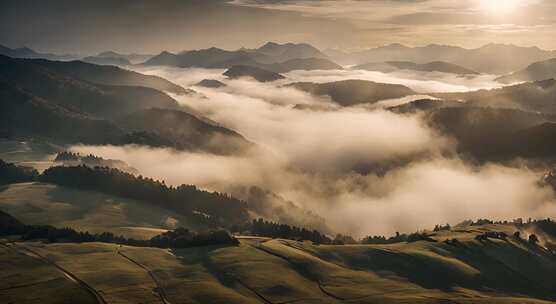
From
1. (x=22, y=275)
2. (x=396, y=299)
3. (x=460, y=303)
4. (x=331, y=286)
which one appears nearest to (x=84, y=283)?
(x=22, y=275)

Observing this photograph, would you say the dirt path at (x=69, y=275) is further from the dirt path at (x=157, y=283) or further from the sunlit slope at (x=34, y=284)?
the dirt path at (x=157, y=283)

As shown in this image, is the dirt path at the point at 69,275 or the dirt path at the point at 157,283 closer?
the dirt path at the point at 69,275

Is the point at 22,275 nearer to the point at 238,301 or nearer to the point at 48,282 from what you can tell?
the point at 48,282

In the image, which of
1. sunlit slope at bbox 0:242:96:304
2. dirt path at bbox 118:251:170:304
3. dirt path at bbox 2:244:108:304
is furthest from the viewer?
dirt path at bbox 118:251:170:304

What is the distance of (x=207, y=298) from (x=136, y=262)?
43075 millimetres

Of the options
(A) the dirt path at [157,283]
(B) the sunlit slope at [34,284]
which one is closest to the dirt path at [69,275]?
(B) the sunlit slope at [34,284]

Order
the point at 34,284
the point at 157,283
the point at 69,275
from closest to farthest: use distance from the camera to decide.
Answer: the point at 34,284, the point at 157,283, the point at 69,275

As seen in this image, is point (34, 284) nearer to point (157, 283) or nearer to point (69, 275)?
point (69, 275)

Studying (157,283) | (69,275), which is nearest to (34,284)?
(69,275)

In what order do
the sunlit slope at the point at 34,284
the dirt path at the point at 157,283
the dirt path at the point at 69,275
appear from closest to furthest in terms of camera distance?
the sunlit slope at the point at 34,284, the dirt path at the point at 69,275, the dirt path at the point at 157,283

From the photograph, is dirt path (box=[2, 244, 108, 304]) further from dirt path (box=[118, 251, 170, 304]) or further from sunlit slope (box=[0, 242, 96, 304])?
dirt path (box=[118, 251, 170, 304])

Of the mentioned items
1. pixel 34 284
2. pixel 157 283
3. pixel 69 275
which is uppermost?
pixel 157 283

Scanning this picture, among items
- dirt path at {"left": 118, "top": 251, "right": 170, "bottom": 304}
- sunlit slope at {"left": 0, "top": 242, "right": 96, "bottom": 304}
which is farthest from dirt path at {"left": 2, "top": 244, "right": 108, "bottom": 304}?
dirt path at {"left": 118, "top": 251, "right": 170, "bottom": 304}

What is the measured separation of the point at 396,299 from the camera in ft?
563
